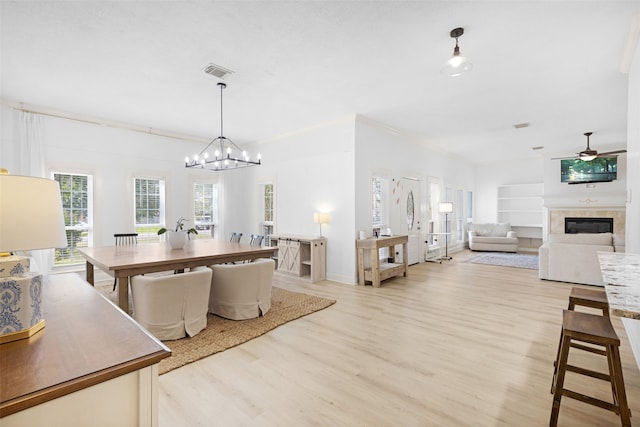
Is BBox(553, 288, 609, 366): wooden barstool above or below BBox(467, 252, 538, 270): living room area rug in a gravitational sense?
above

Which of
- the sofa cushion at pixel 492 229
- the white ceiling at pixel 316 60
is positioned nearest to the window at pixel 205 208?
the white ceiling at pixel 316 60

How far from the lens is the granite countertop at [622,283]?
1.15m

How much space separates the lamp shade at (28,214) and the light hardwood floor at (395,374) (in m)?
1.54

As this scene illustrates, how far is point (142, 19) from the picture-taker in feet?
8.83

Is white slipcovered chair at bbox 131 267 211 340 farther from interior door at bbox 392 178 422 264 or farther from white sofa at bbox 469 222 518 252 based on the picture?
white sofa at bbox 469 222 518 252

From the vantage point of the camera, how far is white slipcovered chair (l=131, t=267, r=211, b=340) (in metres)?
3.01

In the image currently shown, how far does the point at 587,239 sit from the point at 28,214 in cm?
731

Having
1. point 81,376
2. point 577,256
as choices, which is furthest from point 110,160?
point 577,256

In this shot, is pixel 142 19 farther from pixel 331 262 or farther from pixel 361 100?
pixel 331 262

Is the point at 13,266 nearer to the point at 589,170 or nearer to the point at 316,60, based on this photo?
the point at 316,60

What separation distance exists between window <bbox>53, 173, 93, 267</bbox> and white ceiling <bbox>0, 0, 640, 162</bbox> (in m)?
1.29

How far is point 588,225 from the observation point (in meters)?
8.59

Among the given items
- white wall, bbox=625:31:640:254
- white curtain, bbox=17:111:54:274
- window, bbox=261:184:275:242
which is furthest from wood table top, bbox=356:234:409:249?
white curtain, bbox=17:111:54:274

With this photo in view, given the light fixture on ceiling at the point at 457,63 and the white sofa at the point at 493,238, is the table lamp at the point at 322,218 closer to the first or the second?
the light fixture on ceiling at the point at 457,63
